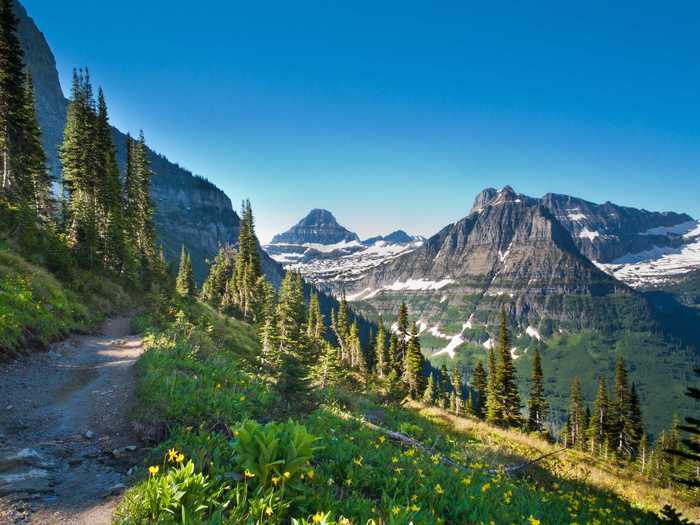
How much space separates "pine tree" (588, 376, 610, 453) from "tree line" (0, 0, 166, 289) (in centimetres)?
7349

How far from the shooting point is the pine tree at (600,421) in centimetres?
6462

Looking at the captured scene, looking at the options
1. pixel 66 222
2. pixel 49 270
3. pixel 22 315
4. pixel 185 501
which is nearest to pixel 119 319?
pixel 49 270

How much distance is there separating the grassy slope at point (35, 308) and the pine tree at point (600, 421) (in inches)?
2955

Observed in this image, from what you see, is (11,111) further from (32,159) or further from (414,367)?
(414,367)

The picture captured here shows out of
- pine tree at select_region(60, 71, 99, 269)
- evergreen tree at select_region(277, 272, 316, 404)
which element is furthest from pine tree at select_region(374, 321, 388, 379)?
pine tree at select_region(60, 71, 99, 269)

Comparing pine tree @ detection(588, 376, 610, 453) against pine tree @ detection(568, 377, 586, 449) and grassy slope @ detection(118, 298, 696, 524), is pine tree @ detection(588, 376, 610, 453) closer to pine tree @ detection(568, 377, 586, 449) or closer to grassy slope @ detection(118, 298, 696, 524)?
pine tree @ detection(568, 377, 586, 449)

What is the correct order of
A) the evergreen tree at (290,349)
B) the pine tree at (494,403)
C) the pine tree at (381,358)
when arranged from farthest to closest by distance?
the pine tree at (381,358) < the pine tree at (494,403) < the evergreen tree at (290,349)

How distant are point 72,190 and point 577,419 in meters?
95.9

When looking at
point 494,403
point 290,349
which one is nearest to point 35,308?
point 290,349

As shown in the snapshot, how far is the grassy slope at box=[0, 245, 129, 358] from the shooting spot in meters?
11.9

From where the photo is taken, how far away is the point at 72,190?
3866 centimetres

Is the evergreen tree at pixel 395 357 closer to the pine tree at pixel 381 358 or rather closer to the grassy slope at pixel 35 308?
the pine tree at pixel 381 358

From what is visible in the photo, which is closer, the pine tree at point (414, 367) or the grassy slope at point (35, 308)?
the grassy slope at point (35, 308)

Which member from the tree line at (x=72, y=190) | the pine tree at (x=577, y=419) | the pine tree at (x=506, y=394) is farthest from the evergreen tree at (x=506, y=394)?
the tree line at (x=72, y=190)
